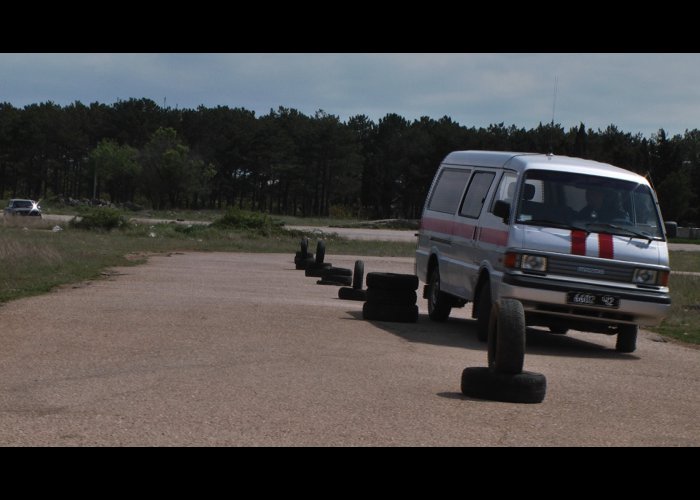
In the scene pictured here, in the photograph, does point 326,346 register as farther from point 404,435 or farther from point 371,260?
point 371,260

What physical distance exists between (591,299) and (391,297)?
3524mm

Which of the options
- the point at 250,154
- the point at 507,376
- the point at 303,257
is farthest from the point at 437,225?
the point at 250,154

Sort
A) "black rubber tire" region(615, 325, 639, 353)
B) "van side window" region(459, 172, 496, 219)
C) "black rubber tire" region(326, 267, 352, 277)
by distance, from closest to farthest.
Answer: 1. "black rubber tire" region(615, 325, 639, 353)
2. "van side window" region(459, 172, 496, 219)
3. "black rubber tire" region(326, 267, 352, 277)

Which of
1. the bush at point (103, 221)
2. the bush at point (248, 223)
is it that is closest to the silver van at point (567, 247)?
the bush at point (103, 221)

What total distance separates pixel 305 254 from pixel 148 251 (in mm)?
8842

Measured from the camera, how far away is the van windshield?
45.8 ft

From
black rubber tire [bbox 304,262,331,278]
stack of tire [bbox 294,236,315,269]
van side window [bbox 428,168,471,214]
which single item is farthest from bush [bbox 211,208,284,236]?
van side window [bbox 428,168,471,214]

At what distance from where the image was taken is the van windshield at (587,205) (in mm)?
13961

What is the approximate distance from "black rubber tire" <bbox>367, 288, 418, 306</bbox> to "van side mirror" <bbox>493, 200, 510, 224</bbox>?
7.98ft

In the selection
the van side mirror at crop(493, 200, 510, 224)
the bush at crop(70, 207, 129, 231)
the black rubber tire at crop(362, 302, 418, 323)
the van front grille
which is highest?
the van side mirror at crop(493, 200, 510, 224)

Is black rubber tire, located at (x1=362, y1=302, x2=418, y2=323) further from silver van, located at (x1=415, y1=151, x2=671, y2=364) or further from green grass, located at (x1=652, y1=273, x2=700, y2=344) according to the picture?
green grass, located at (x1=652, y1=273, x2=700, y2=344)

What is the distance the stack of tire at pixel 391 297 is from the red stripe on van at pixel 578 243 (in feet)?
9.94

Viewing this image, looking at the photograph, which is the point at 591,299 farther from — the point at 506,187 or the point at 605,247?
the point at 506,187

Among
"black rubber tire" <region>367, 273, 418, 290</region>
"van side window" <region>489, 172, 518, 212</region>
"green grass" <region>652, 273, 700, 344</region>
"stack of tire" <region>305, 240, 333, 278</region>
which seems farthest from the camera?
"stack of tire" <region>305, 240, 333, 278</region>
